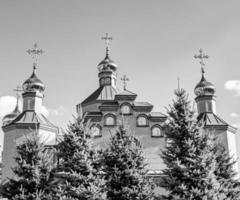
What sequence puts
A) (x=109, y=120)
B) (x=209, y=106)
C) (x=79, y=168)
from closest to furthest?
(x=79, y=168) → (x=109, y=120) → (x=209, y=106)

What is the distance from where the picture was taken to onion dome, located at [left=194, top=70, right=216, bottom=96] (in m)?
28.9

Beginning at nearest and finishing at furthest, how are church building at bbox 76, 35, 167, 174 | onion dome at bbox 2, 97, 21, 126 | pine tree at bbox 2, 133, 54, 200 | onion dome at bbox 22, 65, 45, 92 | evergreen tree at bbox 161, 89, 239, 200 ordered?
evergreen tree at bbox 161, 89, 239, 200
pine tree at bbox 2, 133, 54, 200
church building at bbox 76, 35, 167, 174
onion dome at bbox 22, 65, 45, 92
onion dome at bbox 2, 97, 21, 126

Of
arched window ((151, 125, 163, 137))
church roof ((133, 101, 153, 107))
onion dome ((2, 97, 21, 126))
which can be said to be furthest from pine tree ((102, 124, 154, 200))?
onion dome ((2, 97, 21, 126))

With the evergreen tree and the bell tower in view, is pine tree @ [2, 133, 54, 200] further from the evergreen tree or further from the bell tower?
the bell tower

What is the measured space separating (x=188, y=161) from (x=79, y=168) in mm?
4993

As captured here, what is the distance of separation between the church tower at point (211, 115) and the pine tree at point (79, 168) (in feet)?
39.3

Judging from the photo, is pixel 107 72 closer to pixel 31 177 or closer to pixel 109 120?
pixel 109 120

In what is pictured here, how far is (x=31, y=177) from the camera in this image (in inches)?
635

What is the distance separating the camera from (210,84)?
96.2ft

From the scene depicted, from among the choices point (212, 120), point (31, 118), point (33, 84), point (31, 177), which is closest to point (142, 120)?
point (212, 120)

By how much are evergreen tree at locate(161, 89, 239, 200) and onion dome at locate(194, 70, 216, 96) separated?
43.5 ft

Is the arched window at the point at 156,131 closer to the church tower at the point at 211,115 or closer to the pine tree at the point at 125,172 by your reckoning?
the church tower at the point at 211,115

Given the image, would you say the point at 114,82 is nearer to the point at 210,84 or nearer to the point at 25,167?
the point at 210,84

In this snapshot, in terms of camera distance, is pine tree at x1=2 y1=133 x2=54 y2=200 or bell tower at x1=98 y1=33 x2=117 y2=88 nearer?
pine tree at x1=2 y1=133 x2=54 y2=200
